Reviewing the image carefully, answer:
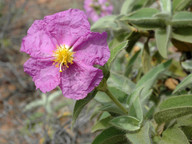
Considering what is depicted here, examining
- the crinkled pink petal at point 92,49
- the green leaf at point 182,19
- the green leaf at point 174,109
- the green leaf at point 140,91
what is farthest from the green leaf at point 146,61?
the crinkled pink petal at point 92,49

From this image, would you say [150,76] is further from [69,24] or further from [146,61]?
[69,24]

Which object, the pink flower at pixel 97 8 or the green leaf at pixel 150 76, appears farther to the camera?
the pink flower at pixel 97 8

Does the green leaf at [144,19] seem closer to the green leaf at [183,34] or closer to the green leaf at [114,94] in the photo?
the green leaf at [183,34]

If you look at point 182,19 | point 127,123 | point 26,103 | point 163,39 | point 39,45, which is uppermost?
point 39,45

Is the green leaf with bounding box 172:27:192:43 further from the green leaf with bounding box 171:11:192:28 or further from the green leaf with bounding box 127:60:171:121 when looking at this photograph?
the green leaf with bounding box 127:60:171:121

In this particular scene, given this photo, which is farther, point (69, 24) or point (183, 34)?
point (183, 34)

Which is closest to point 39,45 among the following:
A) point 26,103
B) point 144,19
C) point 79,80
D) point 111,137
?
point 79,80

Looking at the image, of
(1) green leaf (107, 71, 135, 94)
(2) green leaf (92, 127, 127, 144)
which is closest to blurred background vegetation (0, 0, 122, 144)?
(1) green leaf (107, 71, 135, 94)
